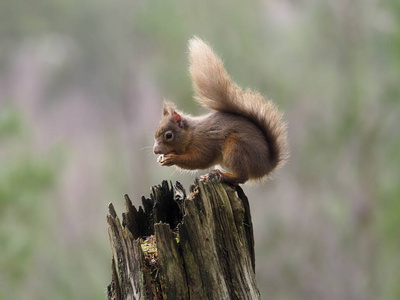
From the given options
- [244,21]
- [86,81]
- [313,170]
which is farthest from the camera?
[86,81]

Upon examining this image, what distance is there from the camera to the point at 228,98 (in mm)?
2717

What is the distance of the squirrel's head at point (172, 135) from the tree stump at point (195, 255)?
56cm

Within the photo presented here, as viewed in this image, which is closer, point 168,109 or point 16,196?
point 168,109

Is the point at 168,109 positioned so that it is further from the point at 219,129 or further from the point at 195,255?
the point at 195,255

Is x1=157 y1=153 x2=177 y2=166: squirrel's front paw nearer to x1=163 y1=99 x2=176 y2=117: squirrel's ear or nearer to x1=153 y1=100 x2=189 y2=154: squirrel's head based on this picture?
x1=153 y1=100 x2=189 y2=154: squirrel's head

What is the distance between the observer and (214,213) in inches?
83.3

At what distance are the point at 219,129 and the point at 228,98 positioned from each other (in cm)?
15

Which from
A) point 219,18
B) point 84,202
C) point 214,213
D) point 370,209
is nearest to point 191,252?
point 214,213

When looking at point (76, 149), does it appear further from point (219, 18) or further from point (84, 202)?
point (219, 18)

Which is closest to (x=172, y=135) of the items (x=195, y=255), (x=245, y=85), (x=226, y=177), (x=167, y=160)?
(x=167, y=160)

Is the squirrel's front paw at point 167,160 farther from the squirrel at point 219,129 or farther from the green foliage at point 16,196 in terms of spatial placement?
the green foliage at point 16,196

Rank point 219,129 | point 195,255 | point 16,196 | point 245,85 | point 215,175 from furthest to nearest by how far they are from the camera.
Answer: point 245,85 < point 16,196 < point 219,129 < point 215,175 < point 195,255

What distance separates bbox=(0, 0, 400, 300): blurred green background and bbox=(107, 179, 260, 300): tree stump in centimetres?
464

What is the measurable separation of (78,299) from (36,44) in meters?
3.44
